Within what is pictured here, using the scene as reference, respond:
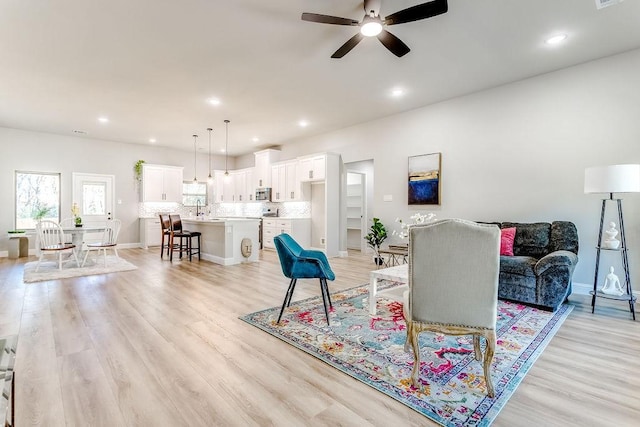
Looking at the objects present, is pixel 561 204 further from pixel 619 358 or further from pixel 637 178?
pixel 619 358

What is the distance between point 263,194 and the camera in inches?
351

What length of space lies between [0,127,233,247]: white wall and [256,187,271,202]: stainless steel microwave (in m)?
2.74

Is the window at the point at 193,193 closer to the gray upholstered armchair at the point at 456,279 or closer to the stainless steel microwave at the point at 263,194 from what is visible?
the stainless steel microwave at the point at 263,194

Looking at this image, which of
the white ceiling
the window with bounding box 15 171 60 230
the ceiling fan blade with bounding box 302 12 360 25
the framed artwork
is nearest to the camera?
the ceiling fan blade with bounding box 302 12 360 25

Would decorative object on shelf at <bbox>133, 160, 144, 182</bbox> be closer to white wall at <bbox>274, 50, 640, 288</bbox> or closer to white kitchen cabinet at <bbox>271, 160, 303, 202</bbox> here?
white kitchen cabinet at <bbox>271, 160, 303, 202</bbox>

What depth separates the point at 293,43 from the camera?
11.8ft

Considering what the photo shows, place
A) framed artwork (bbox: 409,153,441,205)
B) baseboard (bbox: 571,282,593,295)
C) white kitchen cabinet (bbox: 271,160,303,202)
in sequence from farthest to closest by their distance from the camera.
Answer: white kitchen cabinet (bbox: 271,160,303,202) < framed artwork (bbox: 409,153,441,205) < baseboard (bbox: 571,282,593,295)

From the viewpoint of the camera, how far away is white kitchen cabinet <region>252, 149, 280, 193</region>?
29.2ft

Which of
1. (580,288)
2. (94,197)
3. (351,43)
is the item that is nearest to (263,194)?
(94,197)

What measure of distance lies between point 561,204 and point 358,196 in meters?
4.99

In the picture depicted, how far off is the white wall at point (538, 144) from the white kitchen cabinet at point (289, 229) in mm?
2647

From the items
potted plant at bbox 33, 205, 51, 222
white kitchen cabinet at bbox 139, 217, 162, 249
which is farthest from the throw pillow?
potted plant at bbox 33, 205, 51, 222

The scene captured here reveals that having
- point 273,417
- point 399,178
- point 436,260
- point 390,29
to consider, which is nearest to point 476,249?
point 436,260

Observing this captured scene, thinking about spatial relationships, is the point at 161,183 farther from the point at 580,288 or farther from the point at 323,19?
the point at 580,288
